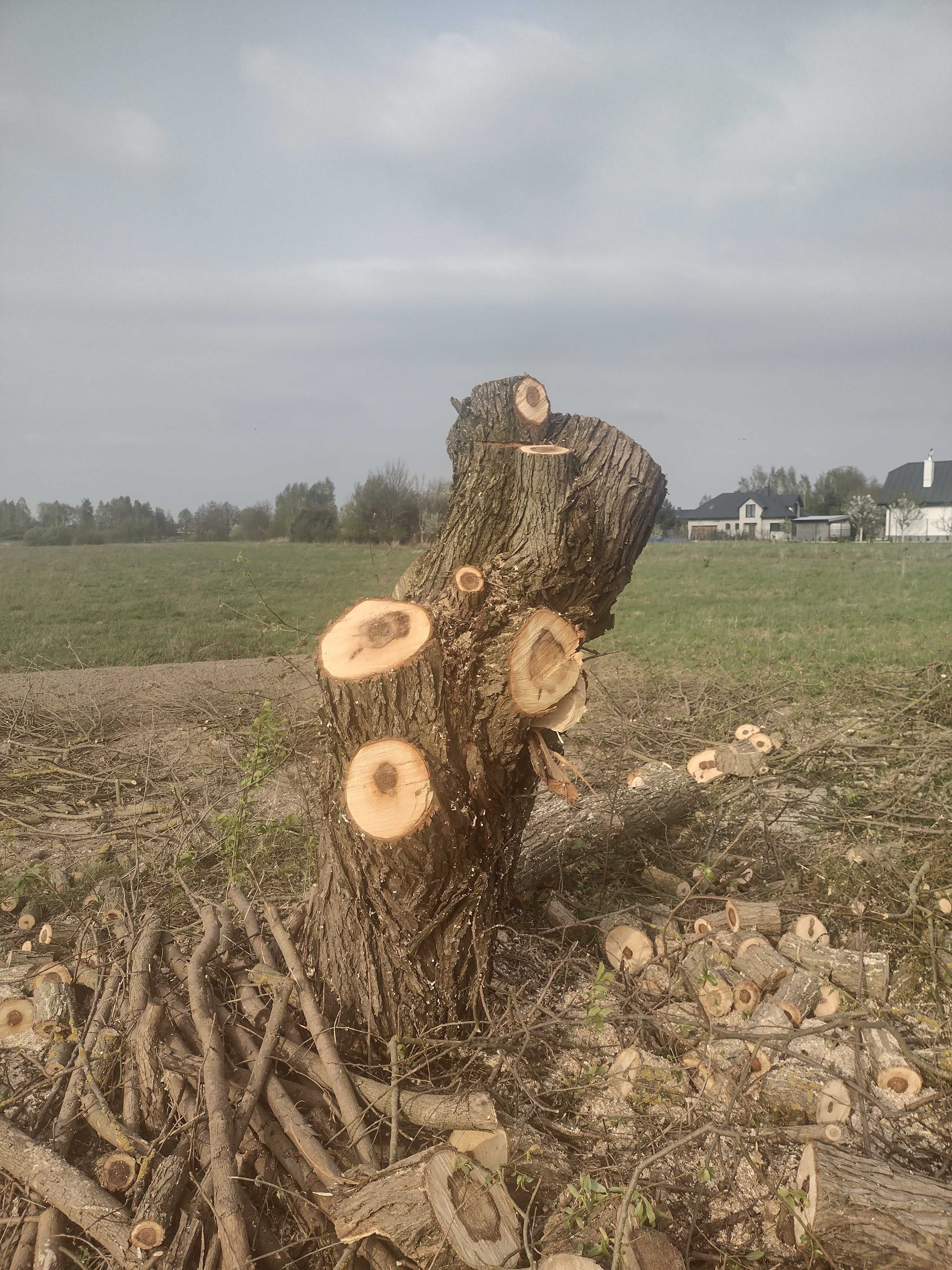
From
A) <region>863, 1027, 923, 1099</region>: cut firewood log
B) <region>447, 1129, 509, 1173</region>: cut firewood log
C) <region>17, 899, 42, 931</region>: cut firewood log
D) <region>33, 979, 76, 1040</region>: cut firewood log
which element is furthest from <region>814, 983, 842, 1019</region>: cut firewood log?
<region>17, 899, 42, 931</region>: cut firewood log

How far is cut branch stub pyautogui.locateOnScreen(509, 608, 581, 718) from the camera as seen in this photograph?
2.31 meters

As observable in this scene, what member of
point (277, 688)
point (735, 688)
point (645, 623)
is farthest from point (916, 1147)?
point (645, 623)

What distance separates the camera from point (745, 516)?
28.5 m

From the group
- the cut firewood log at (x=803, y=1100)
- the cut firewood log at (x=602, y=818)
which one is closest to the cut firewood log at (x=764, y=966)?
the cut firewood log at (x=803, y=1100)

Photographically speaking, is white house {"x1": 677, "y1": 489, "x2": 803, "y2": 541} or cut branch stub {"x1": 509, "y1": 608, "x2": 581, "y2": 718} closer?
cut branch stub {"x1": 509, "y1": 608, "x2": 581, "y2": 718}

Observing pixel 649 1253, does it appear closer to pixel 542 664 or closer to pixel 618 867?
pixel 542 664

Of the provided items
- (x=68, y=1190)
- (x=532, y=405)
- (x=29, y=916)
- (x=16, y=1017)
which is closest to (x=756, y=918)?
(x=532, y=405)

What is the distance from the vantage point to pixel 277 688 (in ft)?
24.2

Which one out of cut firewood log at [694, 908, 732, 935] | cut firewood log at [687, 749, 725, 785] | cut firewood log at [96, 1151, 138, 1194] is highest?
cut firewood log at [687, 749, 725, 785]

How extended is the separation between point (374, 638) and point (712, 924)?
6.56 feet

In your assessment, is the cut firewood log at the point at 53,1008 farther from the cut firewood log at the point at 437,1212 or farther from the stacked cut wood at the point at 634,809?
the stacked cut wood at the point at 634,809

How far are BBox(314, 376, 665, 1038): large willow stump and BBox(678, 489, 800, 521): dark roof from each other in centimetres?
1789

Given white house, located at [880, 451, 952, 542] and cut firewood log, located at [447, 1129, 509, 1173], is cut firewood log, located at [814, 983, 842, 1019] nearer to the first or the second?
cut firewood log, located at [447, 1129, 509, 1173]

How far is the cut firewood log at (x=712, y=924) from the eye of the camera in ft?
10.3
